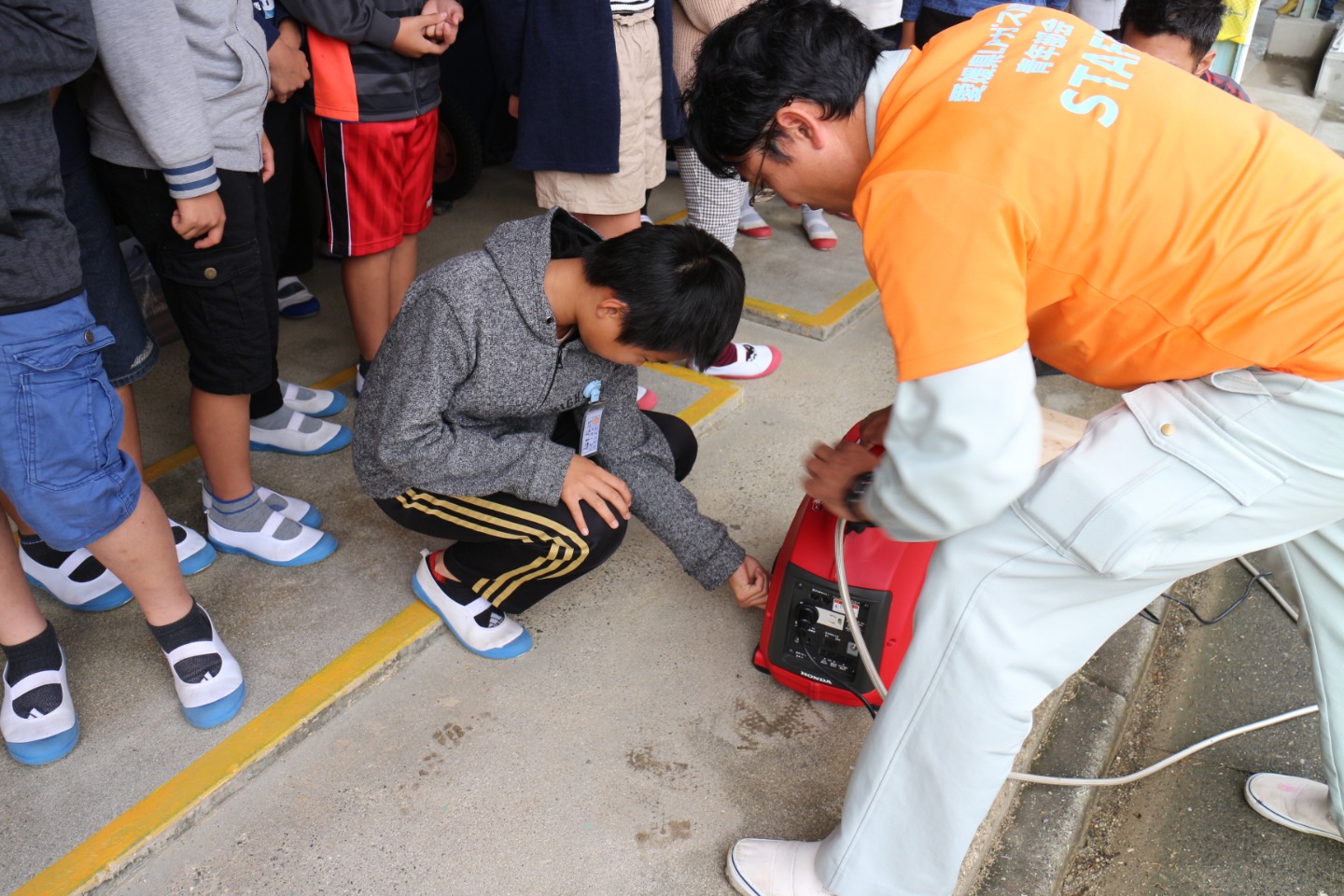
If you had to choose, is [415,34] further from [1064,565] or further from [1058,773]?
[1058,773]

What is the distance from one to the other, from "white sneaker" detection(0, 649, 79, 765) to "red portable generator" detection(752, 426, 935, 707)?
1420mm

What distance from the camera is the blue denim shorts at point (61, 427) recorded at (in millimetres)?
1573

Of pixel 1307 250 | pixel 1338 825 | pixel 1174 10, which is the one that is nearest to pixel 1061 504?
pixel 1307 250

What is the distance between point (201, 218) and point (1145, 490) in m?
1.80

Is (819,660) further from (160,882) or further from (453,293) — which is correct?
(160,882)

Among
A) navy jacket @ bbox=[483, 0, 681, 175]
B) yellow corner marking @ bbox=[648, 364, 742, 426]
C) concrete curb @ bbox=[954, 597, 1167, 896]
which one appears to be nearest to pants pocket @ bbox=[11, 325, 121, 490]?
navy jacket @ bbox=[483, 0, 681, 175]

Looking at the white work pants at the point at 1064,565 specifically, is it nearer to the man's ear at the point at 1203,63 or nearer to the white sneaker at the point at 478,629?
the white sneaker at the point at 478,629

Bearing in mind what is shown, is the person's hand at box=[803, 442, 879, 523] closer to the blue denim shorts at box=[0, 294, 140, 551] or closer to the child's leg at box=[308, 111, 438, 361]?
the blue denim shorts at box=[0, 294, 140, 551]

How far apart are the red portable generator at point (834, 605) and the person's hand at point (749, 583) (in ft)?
0.37

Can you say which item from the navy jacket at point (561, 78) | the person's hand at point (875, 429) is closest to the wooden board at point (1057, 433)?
the person's hand at point (875, 429)

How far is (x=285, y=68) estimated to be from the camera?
2404mm

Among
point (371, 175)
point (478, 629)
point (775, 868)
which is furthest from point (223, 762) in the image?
point (371, 175)

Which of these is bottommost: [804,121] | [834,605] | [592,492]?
[834,605]

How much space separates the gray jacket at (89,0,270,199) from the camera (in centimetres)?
172
